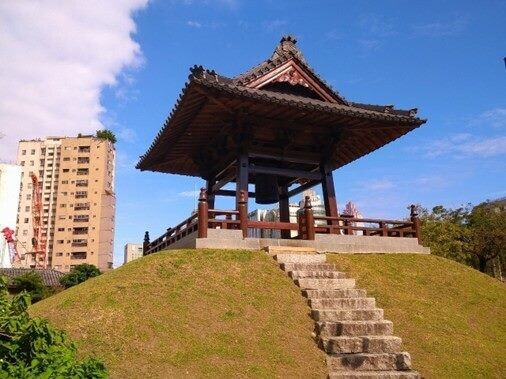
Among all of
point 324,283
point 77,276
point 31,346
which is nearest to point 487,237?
point 324,283

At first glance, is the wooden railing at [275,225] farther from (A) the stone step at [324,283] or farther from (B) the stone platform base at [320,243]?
(A) the stone step at [324,283]

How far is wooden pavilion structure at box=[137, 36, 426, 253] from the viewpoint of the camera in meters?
13.8

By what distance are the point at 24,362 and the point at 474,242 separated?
4934cm

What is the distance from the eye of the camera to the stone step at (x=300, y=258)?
12.7 metres

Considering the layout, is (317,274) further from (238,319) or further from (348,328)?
(238,319)

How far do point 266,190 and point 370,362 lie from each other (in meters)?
9.58

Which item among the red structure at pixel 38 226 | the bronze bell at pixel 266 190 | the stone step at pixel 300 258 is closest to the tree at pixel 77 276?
the bronze bell at pixel 266 190

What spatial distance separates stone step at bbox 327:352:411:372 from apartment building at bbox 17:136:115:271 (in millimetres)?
82335

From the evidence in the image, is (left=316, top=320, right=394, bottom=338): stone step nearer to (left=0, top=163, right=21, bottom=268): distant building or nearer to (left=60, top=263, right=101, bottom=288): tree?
(left=60, top=263, right=101, bottom=288): tree

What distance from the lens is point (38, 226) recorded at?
91500mm

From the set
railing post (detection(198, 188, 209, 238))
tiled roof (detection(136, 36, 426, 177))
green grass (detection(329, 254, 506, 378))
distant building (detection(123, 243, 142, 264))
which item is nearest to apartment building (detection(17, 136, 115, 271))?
distant building (detection(123, 243, 142, 264))

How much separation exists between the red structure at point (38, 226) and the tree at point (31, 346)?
9361 cm

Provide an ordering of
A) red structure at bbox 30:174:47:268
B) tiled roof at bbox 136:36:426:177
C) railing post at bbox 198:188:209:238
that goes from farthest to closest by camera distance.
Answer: red structure at bbox 30:174:47:268, tiled roof at bbox 136:36:426:177, railing post at bbox 198:188:209:238

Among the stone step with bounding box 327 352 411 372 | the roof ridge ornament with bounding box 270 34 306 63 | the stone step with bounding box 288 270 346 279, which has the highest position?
the roof ridge ornament with bounding box 270 34 306 63
